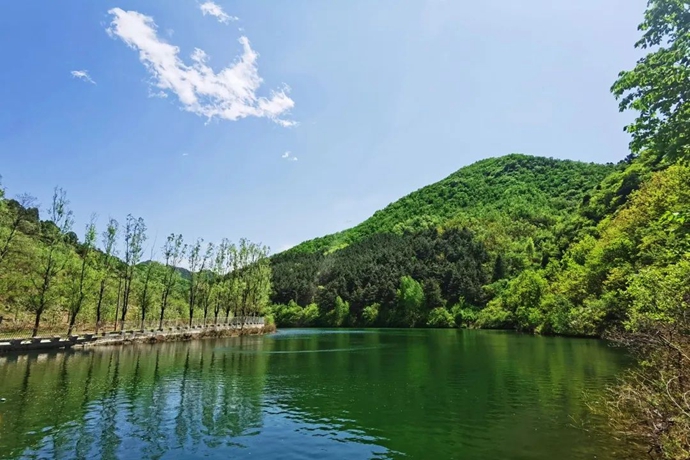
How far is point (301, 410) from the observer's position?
19797mm

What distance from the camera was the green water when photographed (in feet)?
46.1

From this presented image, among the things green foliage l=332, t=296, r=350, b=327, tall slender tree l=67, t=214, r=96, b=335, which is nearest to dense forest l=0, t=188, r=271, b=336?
tall slender tree l=67, t=214, r=96, b=335

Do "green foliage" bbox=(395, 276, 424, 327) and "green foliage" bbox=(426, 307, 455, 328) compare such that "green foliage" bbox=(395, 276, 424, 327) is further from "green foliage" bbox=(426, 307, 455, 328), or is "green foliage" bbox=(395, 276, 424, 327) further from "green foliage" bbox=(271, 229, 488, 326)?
"green foliage" bbox=(426, 307, 455, 328)

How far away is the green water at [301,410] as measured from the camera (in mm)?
14062

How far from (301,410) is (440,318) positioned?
110638 mm

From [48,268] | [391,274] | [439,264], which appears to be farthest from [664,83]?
[439,264]

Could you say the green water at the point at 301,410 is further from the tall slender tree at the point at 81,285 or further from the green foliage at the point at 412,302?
the green foliage at the point at 412,302

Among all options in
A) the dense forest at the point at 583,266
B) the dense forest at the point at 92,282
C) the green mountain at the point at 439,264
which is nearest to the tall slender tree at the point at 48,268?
the dense forest at the point at 92,282

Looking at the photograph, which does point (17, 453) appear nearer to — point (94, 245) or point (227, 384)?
point (227, 384)

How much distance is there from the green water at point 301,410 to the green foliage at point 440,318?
3524 inches

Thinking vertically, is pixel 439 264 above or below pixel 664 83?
above

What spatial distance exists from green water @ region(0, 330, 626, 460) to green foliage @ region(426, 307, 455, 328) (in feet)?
294

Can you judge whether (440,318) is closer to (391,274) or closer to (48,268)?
(391,274)

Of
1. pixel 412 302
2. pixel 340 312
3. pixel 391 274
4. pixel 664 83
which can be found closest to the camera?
pixel 664 83
